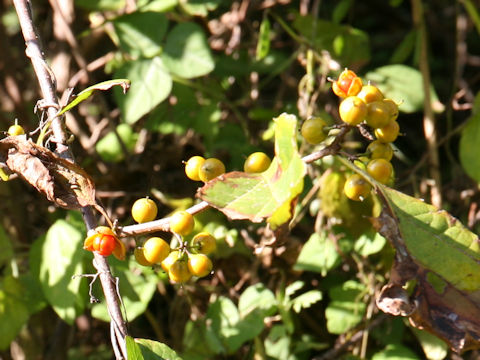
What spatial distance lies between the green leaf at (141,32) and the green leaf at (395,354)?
76cm

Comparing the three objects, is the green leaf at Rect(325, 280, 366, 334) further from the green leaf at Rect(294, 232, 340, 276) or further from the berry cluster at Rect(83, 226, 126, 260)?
the berry cluster at Rect(83, 226, 126, 260)

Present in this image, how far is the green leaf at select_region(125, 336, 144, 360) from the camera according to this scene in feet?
2.56

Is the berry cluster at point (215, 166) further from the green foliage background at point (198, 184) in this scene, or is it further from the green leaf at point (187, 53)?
the green leaf at point (187, 53)

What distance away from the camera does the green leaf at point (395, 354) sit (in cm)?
128

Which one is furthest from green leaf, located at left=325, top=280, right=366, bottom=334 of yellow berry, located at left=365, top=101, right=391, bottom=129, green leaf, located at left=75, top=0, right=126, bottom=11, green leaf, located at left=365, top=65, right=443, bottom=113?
green leaf, located at left=75, top=0, right=126, bottom=11

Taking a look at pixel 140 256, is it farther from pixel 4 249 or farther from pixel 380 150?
pixel 4 249

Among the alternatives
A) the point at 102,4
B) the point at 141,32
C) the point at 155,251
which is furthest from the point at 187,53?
the point at 155,251

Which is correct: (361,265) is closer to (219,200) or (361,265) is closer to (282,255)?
(282,255)

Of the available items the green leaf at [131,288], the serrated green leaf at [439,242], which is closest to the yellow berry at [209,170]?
the serrated green leaf at [439,242]

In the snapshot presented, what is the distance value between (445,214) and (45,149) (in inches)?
19.4

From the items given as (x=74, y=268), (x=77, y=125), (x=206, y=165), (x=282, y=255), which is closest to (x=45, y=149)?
(x=206, y=165)

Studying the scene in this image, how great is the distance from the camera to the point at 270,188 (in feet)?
2.45

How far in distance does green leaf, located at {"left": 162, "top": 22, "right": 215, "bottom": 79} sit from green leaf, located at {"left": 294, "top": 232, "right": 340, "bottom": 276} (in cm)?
41

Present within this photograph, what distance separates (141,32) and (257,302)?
62cm
